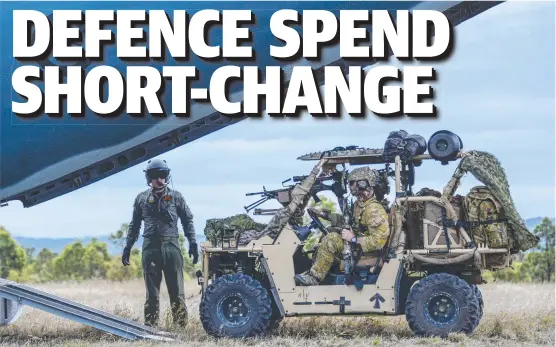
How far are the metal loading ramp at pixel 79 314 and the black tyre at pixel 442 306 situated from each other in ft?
9.82

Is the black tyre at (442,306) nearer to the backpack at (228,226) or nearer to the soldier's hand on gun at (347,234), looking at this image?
the soldier's hand on gun at (347,234)

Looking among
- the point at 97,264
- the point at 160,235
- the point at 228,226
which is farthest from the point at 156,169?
the point at 97,264

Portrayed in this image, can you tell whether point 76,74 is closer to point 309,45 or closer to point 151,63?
point 151,63

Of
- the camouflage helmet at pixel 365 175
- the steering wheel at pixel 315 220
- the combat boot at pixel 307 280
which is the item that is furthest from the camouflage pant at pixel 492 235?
the combat boot at pixel 307 280

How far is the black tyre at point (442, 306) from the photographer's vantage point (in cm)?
1216

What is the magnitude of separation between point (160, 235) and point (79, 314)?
6.03 feet

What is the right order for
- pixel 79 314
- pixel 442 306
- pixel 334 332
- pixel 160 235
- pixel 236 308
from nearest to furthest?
1. pixel 442 306
2. pixel 236 308
3. pixel 79 314
4. pixel 334 332
5. pixel 160 235

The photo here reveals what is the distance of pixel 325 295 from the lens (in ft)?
40.9

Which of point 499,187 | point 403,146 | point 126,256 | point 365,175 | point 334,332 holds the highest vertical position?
point 403,146

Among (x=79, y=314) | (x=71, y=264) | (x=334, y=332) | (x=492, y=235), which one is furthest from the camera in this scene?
(x=71, y=264)

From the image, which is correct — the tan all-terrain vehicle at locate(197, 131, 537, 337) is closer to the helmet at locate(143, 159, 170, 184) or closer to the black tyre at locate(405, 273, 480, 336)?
the black tyre at locate(405, 273, 480, 336)

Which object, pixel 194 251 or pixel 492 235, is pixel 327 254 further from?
pixel 194 251

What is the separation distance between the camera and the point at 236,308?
41.5 ft

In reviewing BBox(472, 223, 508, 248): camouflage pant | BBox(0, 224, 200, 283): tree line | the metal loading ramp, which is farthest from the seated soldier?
BBox(0, 224, 200, 283): tree line
